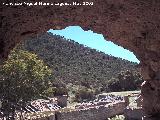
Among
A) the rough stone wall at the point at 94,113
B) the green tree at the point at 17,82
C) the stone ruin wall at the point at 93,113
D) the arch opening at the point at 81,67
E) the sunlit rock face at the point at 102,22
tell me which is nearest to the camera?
the sunlit rock face at the point at 102,22

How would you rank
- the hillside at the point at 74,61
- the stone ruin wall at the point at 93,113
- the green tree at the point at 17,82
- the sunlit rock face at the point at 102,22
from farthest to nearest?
the hillside at the point at 74,61, the green tree at the point at 17,82, the stone ruin wall at the point at 93,113, the sunlit rock face at the point at 102,22

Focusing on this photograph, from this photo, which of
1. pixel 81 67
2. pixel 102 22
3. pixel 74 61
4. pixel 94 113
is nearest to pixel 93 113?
pixel 94 113

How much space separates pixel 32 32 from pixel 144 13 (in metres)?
3.63

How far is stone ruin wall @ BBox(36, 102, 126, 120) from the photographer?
28.1 meters

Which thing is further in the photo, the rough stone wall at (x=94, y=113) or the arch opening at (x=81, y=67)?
the arch opening at (x=81, y=67)

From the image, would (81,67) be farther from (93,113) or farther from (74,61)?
(93,113)

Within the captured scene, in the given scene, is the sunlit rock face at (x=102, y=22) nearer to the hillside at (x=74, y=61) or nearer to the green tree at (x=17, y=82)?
the green tree at (x=17, y=82)

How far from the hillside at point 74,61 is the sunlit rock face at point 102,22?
48.0 meters

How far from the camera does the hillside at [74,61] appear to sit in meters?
67.9

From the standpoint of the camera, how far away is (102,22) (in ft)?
41.1

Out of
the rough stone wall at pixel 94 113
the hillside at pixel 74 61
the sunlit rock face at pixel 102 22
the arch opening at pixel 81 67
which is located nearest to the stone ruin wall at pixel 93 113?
the rough stone wall at pixel 94 113

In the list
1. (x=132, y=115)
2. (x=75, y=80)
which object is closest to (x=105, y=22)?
(x=132, y=115)

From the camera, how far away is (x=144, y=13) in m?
11.4

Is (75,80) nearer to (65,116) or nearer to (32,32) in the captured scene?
(65,116)
